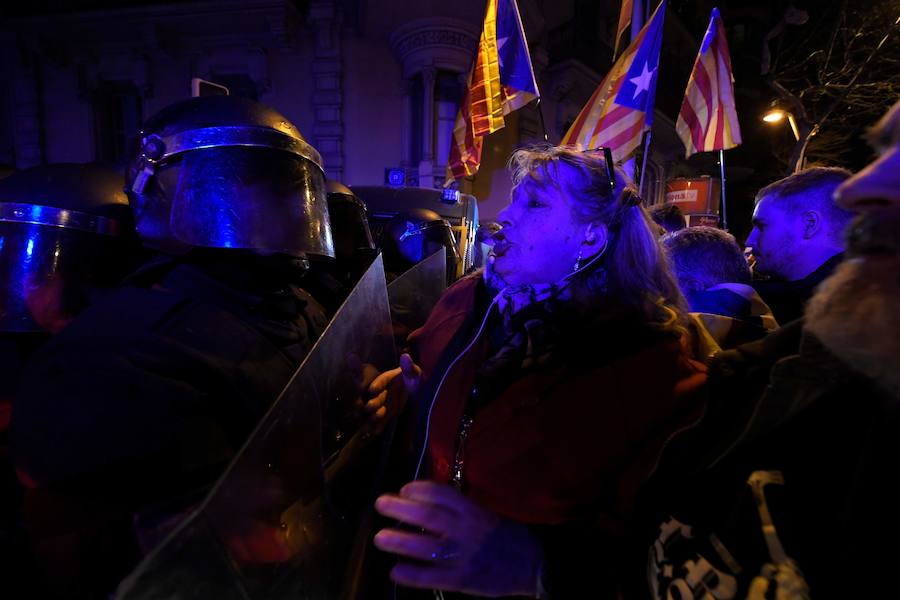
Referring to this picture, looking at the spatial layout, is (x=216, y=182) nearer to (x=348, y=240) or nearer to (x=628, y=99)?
(x=348, y=240)

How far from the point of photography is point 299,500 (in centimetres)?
98

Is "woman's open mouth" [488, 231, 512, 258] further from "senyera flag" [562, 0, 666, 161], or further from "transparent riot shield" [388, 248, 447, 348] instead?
"senyera flag" [562, 0, 666, 161]

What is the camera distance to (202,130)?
5.30 ft

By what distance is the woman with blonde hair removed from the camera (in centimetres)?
103

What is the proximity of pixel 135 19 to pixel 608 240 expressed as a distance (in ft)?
48.2

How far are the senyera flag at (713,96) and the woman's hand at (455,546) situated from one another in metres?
4.97

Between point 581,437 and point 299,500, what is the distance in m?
0.71

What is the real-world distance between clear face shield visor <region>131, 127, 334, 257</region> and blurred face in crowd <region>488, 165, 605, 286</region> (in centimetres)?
79

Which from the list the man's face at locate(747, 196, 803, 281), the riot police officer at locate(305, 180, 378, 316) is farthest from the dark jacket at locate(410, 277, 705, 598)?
the riot police officer at locate(305, 180, 378, 316)

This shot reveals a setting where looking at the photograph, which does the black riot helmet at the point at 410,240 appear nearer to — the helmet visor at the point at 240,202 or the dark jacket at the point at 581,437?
the helmet visor at the point at 240,202

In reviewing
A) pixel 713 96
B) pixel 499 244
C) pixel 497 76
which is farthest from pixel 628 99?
pixel 499 244

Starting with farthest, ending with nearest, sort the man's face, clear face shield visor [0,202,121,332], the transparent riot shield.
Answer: the man's face < the transparent riot shield < clear face shield visor [0,202,121,332]

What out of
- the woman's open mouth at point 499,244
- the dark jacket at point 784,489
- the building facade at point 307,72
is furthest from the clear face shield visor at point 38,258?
the building facade at point 307,72

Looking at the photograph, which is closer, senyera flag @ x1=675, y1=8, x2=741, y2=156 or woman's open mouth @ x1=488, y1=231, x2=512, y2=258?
woman's open mouth @ x1=488, y1=231, x2=512, y2=258
